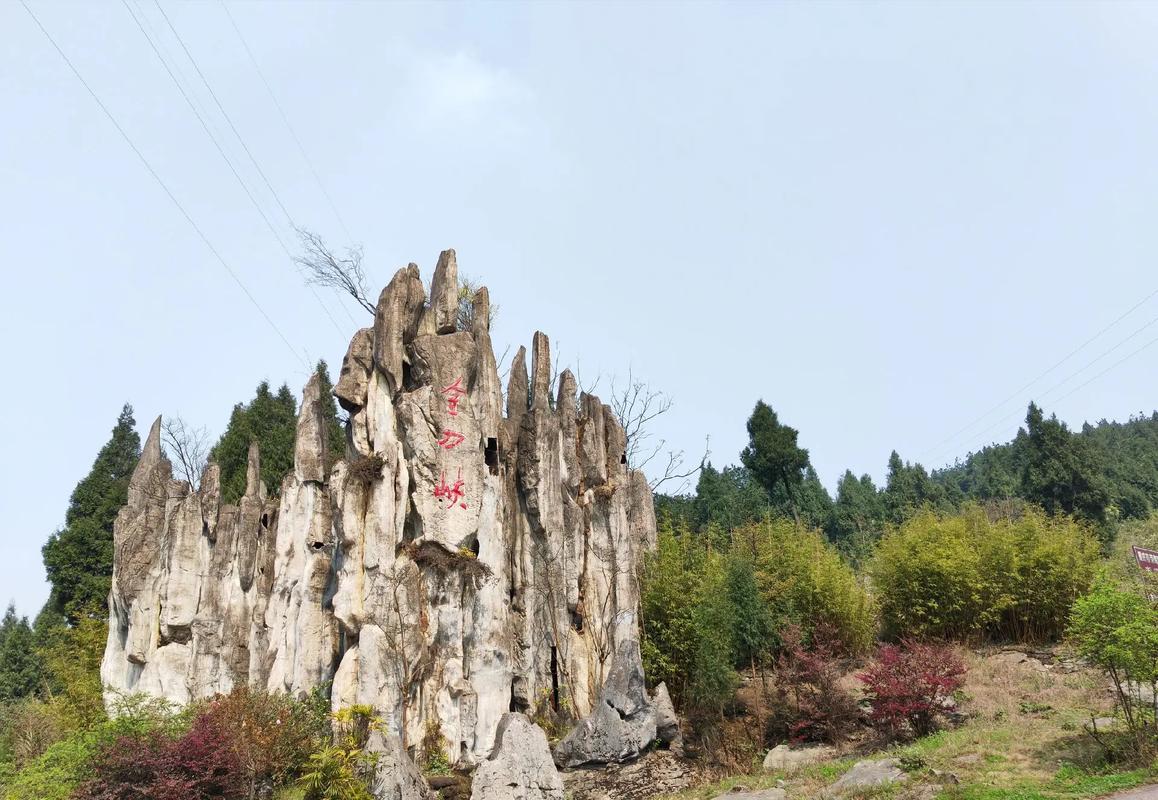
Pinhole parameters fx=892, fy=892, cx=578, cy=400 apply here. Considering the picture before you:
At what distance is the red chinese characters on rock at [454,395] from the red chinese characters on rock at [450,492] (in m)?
1.16

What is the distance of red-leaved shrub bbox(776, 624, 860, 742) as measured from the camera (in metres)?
14.1

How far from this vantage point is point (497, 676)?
1498cm

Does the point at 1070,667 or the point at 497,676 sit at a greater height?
the point at 497,676

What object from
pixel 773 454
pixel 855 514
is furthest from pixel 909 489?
pixel 773 454

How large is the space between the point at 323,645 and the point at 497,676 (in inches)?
125

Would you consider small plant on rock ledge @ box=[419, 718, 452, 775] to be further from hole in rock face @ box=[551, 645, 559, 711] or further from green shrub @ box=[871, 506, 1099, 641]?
green shrub @ box=[871, 506, 1099, 641]

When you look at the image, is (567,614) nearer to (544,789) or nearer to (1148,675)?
(544,789)

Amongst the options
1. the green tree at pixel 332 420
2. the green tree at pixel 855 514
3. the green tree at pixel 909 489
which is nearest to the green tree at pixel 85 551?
the green tree at pixel 332 420

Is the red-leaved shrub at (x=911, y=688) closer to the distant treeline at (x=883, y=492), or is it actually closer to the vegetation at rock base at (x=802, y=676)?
the vegetation at rock base at (x=802, y=676)

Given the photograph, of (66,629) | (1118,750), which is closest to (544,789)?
(1118,750)

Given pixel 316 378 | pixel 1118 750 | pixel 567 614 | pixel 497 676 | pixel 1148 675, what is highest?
pixel 316 378

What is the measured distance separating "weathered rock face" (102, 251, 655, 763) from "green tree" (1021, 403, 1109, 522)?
23.2 metres

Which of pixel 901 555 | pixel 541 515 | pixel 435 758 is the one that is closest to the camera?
pixel 435 758

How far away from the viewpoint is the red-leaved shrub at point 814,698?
1409 cm
